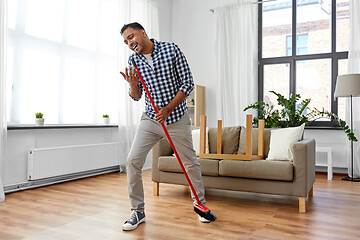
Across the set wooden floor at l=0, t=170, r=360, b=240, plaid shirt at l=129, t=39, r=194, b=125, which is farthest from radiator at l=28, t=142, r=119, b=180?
plaid shirt at l=129, t=39, r=194, b=125

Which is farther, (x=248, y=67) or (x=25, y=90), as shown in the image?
(x=248, y=67)

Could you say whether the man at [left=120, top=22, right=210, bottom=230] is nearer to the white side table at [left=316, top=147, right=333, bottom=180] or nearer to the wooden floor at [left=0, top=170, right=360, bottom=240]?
the wooden floor at [left=0, top=170, right=360, bottom=240]

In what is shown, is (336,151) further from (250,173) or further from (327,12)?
(250,173)

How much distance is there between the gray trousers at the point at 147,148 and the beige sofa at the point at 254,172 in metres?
0.66

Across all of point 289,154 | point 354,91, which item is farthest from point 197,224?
point 354,91

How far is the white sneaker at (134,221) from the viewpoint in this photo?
7.15ft

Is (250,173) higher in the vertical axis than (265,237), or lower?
higher

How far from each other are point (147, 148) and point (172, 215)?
0.60 metres

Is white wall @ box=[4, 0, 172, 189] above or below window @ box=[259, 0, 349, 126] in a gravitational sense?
below

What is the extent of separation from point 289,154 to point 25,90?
2.78 meters

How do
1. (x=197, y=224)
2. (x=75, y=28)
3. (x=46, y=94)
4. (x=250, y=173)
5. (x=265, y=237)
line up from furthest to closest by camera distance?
1. (x=75, y=28)
2. (x=46, y=94)
3. (x=250, y=173)
4. (x=197, y=224)
5. (x=265, y=237)

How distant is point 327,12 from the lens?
4.92 meters

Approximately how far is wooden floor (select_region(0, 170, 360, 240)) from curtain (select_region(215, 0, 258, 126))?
78.6 inches

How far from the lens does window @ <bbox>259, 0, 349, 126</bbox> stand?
15.8ft
